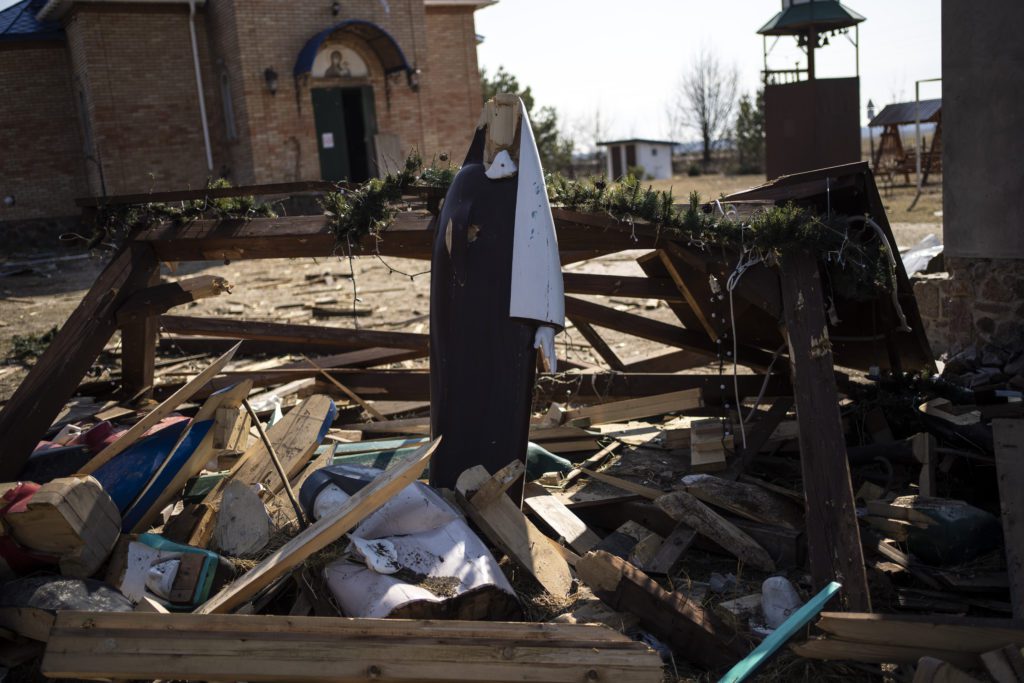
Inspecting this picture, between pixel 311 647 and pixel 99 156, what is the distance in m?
18.4

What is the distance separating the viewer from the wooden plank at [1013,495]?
3.75 m

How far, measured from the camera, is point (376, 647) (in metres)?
3.17

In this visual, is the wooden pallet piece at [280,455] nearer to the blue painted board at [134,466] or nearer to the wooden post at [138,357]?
the blue painted board at [134,466]

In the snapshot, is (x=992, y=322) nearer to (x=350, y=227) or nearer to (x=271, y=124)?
(x=350, y=227)

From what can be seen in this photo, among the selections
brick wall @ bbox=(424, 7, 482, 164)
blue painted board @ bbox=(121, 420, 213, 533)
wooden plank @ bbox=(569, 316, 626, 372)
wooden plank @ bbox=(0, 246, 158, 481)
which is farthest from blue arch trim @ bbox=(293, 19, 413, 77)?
blue painted board @ bbox=(121, 420, 213, 533)

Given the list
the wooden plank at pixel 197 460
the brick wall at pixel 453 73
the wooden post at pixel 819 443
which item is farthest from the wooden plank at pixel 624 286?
the brick wall at pixel 453 73

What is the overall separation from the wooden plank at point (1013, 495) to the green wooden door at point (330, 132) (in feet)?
60.2

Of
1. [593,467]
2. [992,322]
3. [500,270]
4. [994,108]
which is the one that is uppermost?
[994,108]

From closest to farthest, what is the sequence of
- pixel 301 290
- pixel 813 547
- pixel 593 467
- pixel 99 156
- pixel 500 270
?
pixel 813 547 → pixel 500 270 → pixel 593 467 → pixel 301 290 → pixel 99 156

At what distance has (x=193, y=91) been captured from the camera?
20281 millimetres

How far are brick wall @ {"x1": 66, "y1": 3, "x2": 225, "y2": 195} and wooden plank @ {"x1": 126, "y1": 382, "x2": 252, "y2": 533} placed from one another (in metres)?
15.6

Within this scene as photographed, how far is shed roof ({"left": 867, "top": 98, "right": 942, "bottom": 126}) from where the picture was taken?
84.8 feet

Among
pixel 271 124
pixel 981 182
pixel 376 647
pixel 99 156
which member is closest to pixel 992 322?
pixel 981 182

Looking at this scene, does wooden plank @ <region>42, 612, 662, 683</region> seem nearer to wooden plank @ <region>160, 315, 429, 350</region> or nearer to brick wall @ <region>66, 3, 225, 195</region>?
wooden plank @ <region>160, 315, 429, 350</region>
